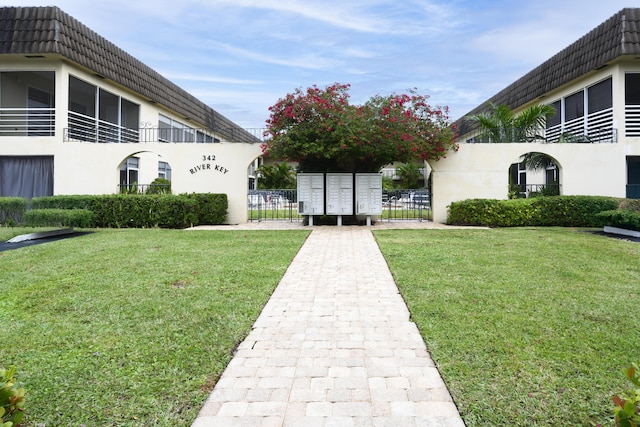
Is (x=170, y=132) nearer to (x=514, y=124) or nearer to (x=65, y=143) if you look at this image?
(x=65, y=143)

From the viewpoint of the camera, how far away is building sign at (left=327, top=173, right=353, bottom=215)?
1375 cm

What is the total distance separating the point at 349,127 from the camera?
12.0 metres

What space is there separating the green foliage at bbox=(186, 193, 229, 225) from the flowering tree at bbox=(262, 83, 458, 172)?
→ 2.31m

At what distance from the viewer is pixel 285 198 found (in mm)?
20047

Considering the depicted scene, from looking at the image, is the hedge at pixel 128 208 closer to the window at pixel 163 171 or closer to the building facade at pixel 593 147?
the building facade at pixel 593 147

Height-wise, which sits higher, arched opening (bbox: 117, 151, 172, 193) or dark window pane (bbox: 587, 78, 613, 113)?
dark window pane (bbox: 587, 78, 613, 113)

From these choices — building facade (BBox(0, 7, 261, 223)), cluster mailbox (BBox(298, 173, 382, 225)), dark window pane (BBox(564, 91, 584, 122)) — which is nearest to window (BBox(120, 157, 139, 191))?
→ building facade (BBox(0, 7, 261, 223))

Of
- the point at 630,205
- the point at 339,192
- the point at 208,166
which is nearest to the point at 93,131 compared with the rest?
the point at 208,166

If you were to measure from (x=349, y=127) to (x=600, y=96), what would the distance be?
10.6m

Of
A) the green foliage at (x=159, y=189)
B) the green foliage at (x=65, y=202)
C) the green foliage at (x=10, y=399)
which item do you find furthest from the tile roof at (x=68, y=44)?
the green foliage at (x=10, y=399)

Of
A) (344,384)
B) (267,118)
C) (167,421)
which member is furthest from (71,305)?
(267,118)

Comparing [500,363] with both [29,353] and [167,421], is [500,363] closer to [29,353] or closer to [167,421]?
[167,421]

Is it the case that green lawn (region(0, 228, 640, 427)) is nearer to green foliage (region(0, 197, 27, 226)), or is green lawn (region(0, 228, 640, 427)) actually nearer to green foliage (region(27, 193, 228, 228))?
green foliage (region(27, 193, 228, 228))

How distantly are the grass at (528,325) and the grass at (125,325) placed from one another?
1.72 meters
